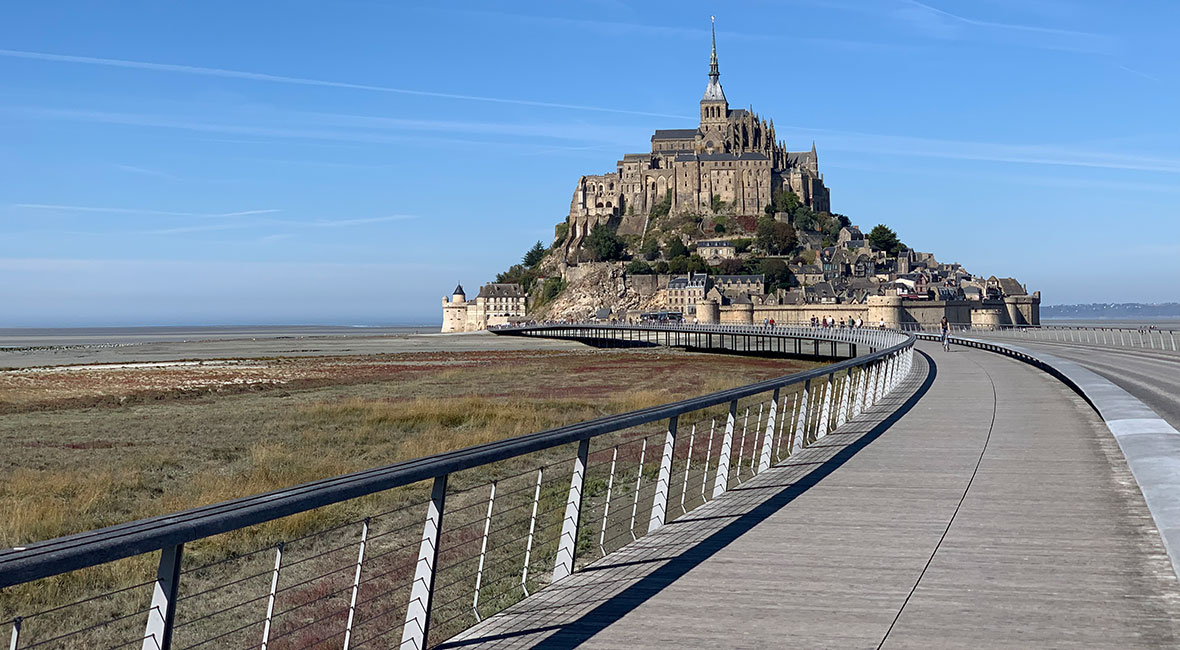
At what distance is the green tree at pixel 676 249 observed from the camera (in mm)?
167125

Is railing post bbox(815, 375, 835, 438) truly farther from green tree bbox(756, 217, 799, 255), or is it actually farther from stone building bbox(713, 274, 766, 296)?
green tree bbox(756, 217, 799, 255)

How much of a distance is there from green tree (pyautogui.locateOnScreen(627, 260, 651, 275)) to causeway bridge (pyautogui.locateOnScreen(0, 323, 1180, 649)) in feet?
497

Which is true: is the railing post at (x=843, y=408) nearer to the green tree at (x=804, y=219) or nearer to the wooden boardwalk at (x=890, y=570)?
the wooden boardwalk at (x=890, y=570)

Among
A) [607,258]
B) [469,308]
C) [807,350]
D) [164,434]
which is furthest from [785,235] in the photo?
[164,434]

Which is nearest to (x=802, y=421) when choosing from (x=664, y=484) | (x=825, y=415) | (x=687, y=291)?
(x=825, y=415)

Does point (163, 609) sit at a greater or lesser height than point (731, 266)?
A: lesser

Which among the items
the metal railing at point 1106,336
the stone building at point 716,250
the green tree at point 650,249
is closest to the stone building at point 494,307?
the green tree at point 650,249

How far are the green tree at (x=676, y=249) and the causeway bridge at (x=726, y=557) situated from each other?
151174 millimetres

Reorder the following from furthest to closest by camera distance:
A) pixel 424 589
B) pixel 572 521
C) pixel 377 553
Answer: pixel 377 553, pixel 572 521, pixel 424 589

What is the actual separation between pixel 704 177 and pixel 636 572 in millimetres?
171729

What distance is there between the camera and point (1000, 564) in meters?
6.95

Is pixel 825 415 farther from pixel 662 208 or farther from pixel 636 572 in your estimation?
pixel 662 208

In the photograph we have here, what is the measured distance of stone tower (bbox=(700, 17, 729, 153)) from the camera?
7249 inches

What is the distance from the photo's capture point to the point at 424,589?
5.41 m
